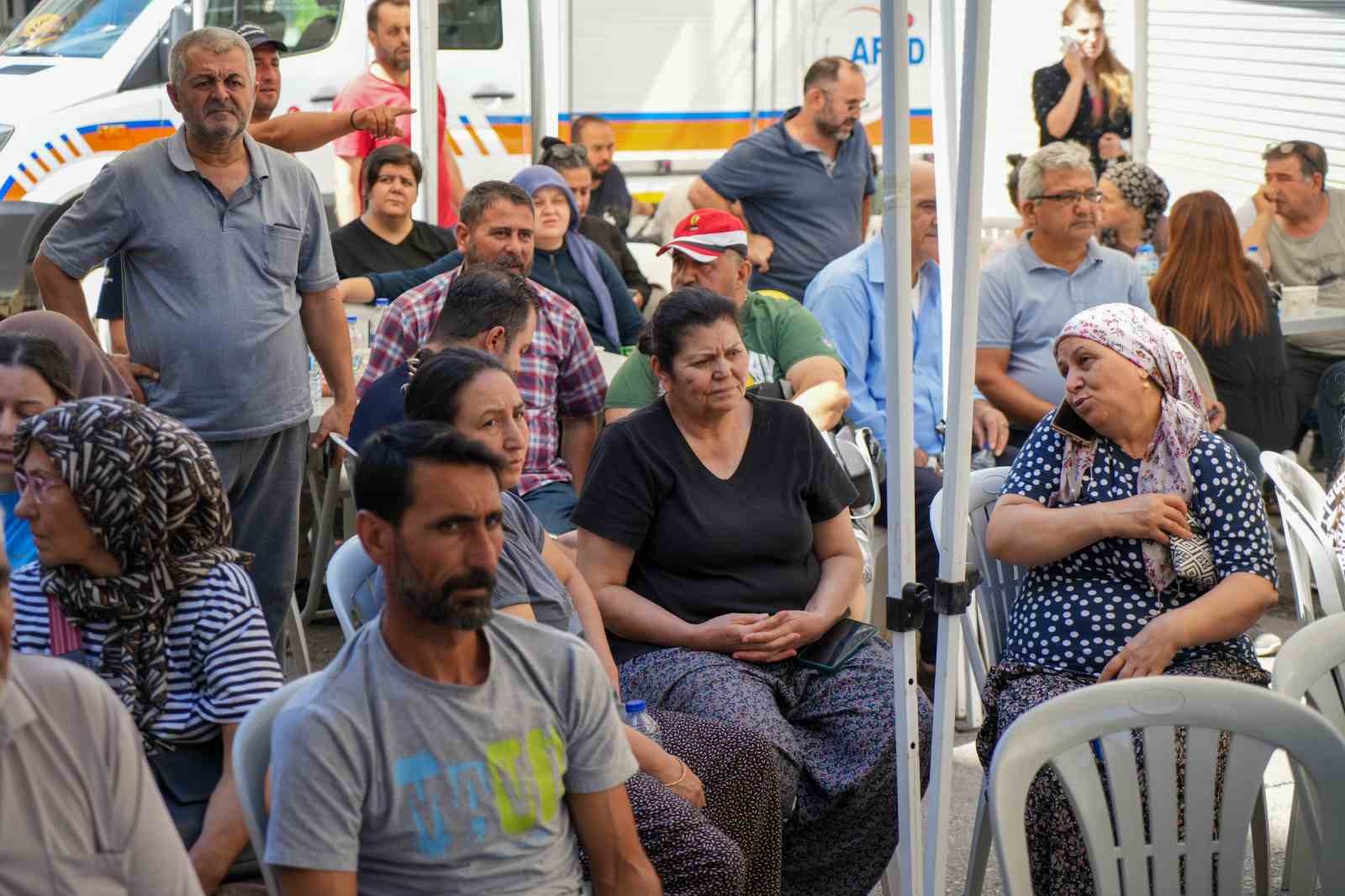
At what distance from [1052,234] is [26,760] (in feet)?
13.2

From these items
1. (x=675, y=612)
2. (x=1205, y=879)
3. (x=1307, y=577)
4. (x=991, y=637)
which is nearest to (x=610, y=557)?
(x=675, y=612)

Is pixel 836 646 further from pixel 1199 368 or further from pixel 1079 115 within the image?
pixel 1079 115

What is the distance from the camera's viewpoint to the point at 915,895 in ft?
8.50

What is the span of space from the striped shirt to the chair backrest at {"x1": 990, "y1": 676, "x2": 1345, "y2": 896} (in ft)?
3.71

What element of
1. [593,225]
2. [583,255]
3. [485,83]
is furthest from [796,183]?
[485,83]

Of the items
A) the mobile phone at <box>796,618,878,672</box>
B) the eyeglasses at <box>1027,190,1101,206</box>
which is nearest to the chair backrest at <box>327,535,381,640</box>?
the mobile phone at <box>796,618,878,672</box>

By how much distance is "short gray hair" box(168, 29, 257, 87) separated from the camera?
12.7 ft

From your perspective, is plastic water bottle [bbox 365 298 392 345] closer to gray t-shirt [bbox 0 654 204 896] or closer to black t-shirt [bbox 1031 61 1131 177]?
gray t-shirt [bbox 0 654 204 896]

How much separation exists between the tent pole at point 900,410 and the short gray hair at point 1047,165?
8.79 feet

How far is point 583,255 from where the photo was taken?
571 centimetres

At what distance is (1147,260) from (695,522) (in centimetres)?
439

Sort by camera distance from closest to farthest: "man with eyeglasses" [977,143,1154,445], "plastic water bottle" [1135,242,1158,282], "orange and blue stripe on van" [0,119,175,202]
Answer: "man with eyeglasses" [977,143,1154,445]
"plastic water bottle" [1135,242,1158,282]
"orange and blue stripe on van" [0,119,175,202]

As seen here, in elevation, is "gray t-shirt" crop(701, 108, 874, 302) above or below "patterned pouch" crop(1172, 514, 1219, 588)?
above

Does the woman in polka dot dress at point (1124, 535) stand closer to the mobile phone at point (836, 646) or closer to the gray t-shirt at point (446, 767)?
the mobile phone at point (836, 646)
